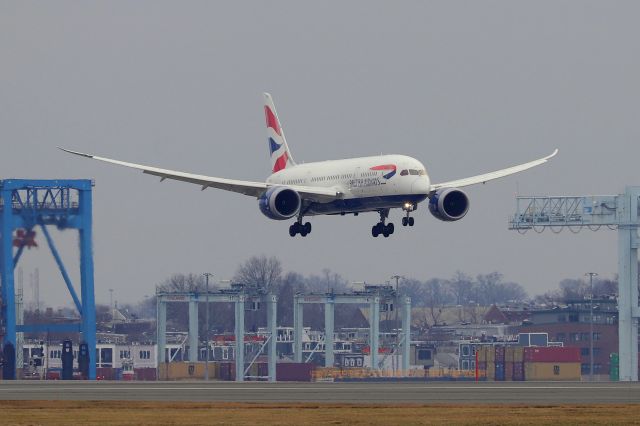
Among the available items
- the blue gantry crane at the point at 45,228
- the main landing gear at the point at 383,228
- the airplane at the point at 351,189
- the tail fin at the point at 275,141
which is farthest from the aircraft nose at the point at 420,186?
the blue gantry crane at the point at 45,228

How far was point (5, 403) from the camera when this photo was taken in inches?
3440

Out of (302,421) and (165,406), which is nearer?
(302,421)

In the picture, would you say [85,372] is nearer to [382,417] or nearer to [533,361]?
[533,361]

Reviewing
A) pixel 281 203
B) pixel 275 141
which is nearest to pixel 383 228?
pixel 281 203

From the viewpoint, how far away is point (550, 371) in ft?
651

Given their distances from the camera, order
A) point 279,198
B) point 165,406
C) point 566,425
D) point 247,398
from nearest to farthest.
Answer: point 566,425, point 165,406, point 247,398, point 279,198

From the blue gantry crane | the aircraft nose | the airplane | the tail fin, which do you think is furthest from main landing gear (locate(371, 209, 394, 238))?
the blue gantry crane

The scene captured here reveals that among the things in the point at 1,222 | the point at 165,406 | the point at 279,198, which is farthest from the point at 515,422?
the point at 1,222

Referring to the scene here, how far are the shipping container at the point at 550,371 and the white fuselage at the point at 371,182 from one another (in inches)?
3299

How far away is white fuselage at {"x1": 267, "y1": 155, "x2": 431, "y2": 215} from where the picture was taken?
109938 millimetres

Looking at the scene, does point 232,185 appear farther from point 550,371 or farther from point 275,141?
point 550,371

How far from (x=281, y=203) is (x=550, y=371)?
9081cm

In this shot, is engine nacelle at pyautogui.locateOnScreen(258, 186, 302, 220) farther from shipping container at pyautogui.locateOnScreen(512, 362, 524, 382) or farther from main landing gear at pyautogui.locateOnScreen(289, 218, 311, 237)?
shipping container at pyautogui.locateOnScreen(512, 362, 524, 382)

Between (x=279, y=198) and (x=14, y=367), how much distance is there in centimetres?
7082
